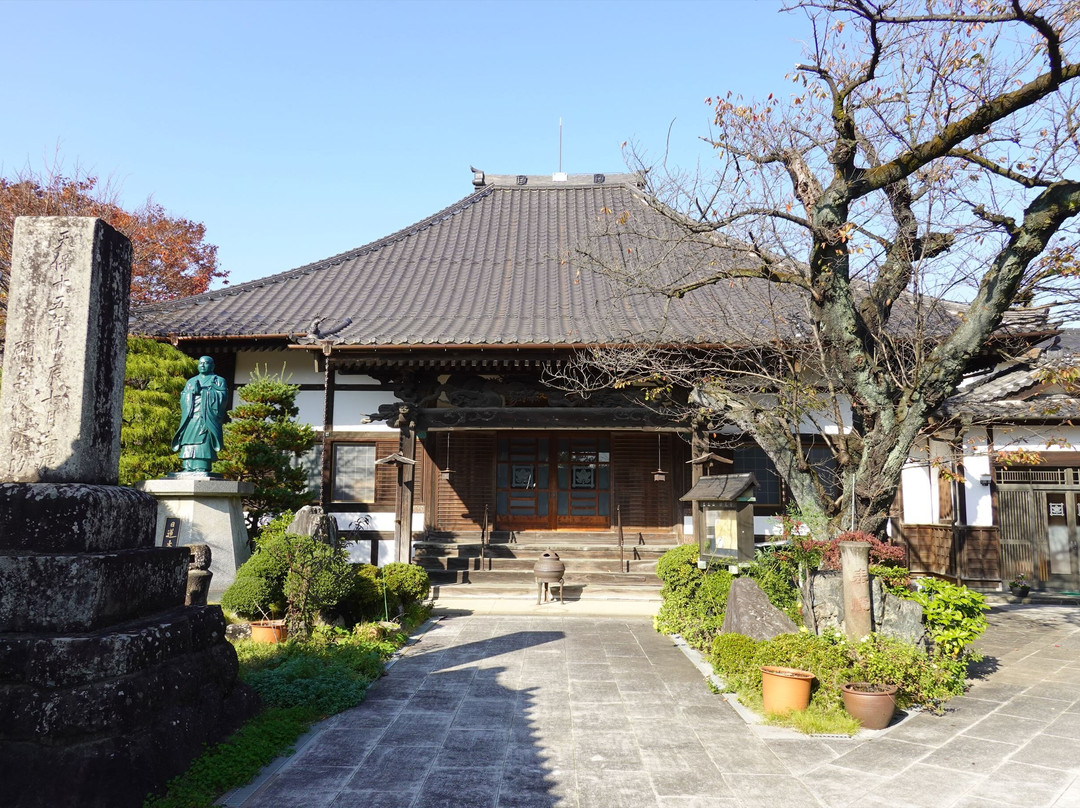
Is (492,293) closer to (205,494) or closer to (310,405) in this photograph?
(310,405)

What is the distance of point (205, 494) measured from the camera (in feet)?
29.8

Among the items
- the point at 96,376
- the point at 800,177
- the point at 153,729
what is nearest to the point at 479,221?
the point at 800,177

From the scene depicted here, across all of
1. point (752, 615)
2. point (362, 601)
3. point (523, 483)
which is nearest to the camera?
point (752, 615)

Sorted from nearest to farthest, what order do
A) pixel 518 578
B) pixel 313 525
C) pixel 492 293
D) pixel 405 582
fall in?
pixel 313 525 → pixel 405 582 → pixel 518 578 → pixel 492 293

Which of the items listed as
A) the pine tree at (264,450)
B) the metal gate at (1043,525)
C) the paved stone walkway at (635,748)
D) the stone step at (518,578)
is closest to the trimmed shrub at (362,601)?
the paved stone walkway at (635,748)

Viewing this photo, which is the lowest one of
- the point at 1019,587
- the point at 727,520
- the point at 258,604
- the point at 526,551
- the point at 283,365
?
the point at 1019,587

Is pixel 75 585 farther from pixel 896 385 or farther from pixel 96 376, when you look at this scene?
pixel 896 385

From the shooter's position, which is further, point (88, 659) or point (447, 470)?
point (447, 470)

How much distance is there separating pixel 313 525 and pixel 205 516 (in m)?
2.00

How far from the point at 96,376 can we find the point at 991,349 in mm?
→ 10622

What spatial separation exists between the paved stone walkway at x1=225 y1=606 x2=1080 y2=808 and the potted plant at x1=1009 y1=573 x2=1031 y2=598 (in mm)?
5465

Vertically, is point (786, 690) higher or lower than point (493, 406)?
lower

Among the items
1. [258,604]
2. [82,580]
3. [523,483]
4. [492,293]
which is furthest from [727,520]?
[492,293]

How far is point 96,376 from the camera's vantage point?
413cm
